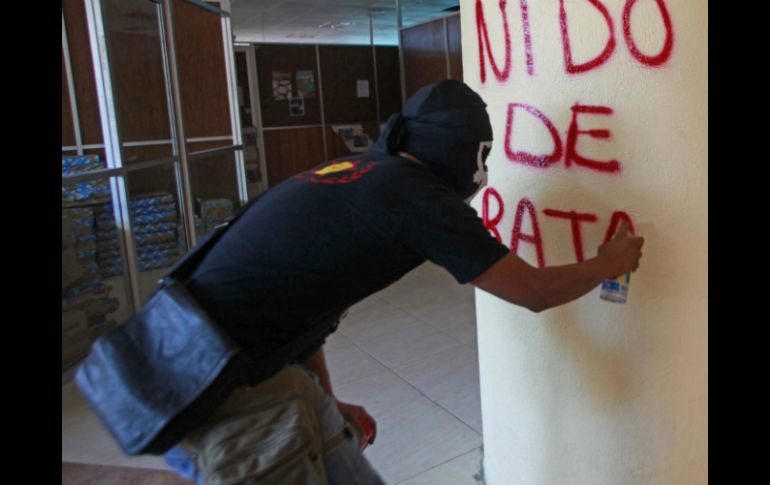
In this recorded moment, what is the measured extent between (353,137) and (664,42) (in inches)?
271

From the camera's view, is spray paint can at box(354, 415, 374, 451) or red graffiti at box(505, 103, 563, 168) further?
red graffiti at box(505, 103, 563, 168)

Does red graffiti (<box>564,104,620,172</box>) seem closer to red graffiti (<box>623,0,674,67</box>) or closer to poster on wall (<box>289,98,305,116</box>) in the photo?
red graffiti (<box>623,0,674,67</box>)

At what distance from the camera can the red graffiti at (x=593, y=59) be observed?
4.56 ft

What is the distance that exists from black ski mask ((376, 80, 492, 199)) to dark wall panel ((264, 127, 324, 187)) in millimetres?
6374

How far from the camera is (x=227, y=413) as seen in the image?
1.20 metres

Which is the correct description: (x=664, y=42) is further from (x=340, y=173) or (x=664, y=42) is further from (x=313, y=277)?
(x=313, y=277)

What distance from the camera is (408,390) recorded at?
304 cm

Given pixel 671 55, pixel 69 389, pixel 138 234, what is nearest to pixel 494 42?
pixel 671 55

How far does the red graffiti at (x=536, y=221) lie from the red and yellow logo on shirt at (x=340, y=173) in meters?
0.51

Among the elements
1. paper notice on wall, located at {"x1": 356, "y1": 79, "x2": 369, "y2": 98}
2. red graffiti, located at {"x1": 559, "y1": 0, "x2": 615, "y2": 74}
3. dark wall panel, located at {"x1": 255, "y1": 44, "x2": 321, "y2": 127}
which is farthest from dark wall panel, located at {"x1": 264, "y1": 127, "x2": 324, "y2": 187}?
red graffiti, located at {"x1": 559, "y1": 0, "x2": 615, "y2": 74}

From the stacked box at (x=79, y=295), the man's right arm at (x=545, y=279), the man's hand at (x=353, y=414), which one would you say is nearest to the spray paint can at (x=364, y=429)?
the man's hand at (x=353, y=414)

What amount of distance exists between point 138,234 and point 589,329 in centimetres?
459

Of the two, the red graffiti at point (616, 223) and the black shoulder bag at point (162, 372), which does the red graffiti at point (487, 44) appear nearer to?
the red graffiti at point (616, 223)

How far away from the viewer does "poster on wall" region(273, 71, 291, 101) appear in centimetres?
767
